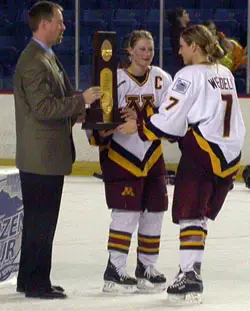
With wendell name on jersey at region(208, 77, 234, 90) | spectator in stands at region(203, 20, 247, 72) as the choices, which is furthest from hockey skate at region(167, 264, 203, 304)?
spectator in stands at region(203, 20, 247, 72)

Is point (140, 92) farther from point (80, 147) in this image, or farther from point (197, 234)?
point (80, 147)

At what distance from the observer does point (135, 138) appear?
6.52 meters

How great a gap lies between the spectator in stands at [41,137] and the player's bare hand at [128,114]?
220 millimetres

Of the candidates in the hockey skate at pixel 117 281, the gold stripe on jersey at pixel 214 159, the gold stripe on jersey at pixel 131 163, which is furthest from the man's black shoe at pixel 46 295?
the gold stripe on jersey at pixel 214 159

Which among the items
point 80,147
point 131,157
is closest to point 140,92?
point 131,157

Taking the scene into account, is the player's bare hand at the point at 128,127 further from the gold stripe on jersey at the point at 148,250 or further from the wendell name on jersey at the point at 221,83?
the gold stripe on jersey at the point at 148,250

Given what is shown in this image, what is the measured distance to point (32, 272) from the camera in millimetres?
6250

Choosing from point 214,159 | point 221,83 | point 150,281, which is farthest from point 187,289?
point 221,83

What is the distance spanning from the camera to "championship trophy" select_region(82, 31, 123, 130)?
6.30m

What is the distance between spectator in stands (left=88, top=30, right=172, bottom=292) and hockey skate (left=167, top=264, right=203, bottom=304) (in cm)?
38

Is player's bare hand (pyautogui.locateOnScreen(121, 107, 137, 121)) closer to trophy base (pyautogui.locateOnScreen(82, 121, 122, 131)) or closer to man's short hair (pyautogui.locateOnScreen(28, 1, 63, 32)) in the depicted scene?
trophy base (pyautogui.locateOnScreen(82, 121, 122, 131))

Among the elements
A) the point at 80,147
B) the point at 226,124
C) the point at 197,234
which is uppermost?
the point at 226,124

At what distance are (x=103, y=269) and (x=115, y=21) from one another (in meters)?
7.29

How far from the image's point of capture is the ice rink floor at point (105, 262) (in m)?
6.11
